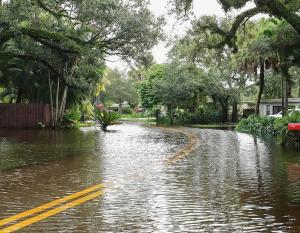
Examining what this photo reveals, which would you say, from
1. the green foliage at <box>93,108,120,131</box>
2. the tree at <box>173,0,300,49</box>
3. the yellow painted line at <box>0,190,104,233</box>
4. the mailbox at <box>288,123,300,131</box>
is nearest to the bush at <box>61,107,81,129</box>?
the green foliage at <box>93,108,120,131</box>

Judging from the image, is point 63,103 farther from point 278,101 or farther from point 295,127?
point 278,101

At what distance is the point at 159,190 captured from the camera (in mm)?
8492

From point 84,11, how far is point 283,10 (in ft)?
39.9

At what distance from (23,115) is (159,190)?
90.7 ft

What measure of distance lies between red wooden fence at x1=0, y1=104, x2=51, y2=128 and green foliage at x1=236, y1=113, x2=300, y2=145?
13.7 metres

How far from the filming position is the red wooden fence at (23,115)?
3444cm

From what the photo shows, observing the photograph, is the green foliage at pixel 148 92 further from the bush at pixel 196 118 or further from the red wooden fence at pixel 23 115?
the red wooden fence at pixel 23 115

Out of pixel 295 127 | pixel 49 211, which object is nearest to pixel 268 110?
pixel 295 127

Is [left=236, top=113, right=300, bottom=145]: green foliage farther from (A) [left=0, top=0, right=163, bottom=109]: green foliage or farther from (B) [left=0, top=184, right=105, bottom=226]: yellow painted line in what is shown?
(B) [left=0, top=184, right=105, bottom=226]: yellow painted line

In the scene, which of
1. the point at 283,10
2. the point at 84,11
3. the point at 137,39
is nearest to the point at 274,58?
the point at 137,39

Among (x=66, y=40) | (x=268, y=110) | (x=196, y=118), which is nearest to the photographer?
(x=66, y=40)

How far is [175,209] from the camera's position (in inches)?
270

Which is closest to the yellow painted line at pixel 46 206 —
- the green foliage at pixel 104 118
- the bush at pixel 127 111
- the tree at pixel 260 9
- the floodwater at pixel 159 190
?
the floodwater at pixel 159 190

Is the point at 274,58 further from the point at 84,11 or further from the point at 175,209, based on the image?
the point at 175,209
